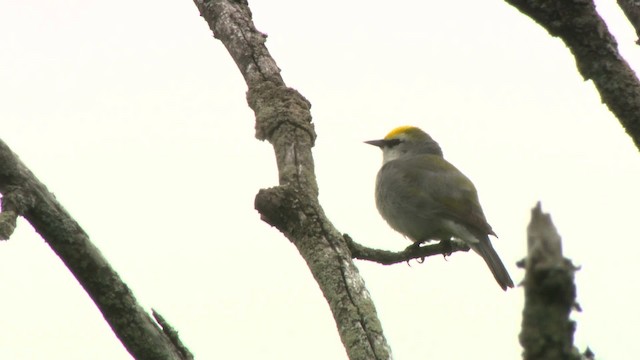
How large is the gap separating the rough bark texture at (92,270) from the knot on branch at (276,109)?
7.86ft

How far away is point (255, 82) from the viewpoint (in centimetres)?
586

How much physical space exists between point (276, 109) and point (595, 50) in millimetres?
3280

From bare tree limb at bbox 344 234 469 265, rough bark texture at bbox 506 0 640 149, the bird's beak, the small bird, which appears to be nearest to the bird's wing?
the small bird

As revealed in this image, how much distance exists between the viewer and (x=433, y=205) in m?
9.06

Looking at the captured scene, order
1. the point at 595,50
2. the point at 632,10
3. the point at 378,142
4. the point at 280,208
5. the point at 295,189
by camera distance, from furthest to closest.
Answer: the point at 378,142 → the point at 295,189 → the point at 280,208 → the point at 632,10 → the point at 595,50

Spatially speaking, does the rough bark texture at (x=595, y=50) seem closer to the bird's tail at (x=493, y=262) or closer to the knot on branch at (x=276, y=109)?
the knot on branch at (x=276, y=109)

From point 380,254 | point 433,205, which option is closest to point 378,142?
point 433,205

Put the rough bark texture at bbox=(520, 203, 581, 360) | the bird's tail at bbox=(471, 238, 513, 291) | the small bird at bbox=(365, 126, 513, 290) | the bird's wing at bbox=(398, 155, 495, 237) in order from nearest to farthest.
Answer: the rough bark texture at bbox=(520, 203, 581, 360), the bird's tail at bbox=(471, 238, 513, 291), the small bird at bbox=(365, 126, 513, 290), the bird's wing at bbox=(398, 155, 495, 237)

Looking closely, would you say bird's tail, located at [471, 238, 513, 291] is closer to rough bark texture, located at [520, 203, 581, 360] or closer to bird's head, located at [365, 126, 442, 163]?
bird's head, located at [365, 126, 442, 163]

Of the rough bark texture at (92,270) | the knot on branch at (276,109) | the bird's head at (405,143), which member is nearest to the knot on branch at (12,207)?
the rough bark texture at (92,270)

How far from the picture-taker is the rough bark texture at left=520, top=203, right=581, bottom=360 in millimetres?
1594

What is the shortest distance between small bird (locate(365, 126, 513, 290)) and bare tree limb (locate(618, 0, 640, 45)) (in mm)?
5829

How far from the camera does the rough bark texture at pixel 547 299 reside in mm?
1594

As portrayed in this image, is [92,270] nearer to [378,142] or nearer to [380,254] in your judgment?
[380,254]
